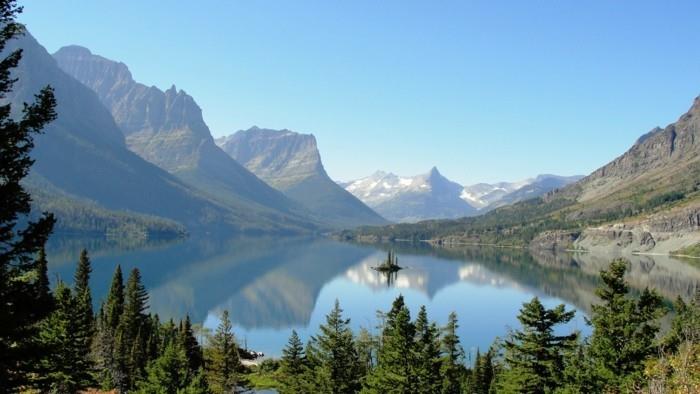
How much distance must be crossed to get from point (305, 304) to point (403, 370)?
517 ft

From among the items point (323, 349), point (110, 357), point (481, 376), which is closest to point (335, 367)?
point (323, 349)

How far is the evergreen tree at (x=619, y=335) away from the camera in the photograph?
34938 mm

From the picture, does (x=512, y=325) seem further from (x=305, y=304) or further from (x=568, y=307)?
(x=305, y=304)

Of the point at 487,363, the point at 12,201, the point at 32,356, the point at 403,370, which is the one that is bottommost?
the point at 487,363

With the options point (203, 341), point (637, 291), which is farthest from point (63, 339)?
point (637, 291)

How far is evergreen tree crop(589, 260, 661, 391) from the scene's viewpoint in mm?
34938

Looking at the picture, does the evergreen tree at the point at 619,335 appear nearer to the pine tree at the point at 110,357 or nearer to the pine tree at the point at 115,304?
the pine tree at the point at 110,357

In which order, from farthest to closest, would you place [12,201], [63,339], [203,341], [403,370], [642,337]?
1. [203,341]
2. [63,339]
3. [403,370]
4. [642,337]
5. [12,201]

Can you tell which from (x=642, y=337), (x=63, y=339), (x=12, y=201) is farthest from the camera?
(x=63, y=339)

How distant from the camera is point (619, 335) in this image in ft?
117

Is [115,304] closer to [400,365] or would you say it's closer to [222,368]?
[222,368]

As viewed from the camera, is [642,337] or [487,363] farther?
[487,363]

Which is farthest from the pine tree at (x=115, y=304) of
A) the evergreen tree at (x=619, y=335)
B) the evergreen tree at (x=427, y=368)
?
the evergreen tree at (x=619, y=335)

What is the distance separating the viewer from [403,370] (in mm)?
43469
